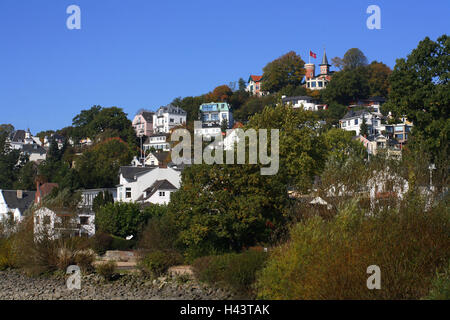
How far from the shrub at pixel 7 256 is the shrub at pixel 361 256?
20.1 m

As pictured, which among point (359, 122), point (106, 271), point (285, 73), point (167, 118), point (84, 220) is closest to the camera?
point (106, 271)

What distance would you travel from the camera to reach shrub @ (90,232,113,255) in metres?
35.3

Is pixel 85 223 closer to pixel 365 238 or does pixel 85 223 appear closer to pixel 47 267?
pixel 47 267

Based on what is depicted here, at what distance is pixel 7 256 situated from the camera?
32.2 metres

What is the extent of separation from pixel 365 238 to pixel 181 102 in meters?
110

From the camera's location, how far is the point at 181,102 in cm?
12381

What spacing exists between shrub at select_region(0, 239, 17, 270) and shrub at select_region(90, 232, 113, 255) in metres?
5.22

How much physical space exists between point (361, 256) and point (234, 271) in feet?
19.9

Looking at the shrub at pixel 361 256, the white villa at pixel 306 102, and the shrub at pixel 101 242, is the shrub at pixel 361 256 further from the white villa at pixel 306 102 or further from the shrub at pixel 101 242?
the white villa at pixel 306 102

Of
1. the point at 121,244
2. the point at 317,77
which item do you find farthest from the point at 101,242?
the point at 317,77

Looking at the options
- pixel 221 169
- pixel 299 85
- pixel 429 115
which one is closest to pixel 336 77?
pixel 299 85

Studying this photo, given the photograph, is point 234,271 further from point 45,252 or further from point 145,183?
point 145,183

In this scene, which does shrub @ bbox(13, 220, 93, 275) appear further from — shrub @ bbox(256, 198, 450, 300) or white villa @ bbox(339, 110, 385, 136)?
white villa @ bbox(339, 110, 385, 136)

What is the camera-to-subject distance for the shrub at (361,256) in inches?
583
